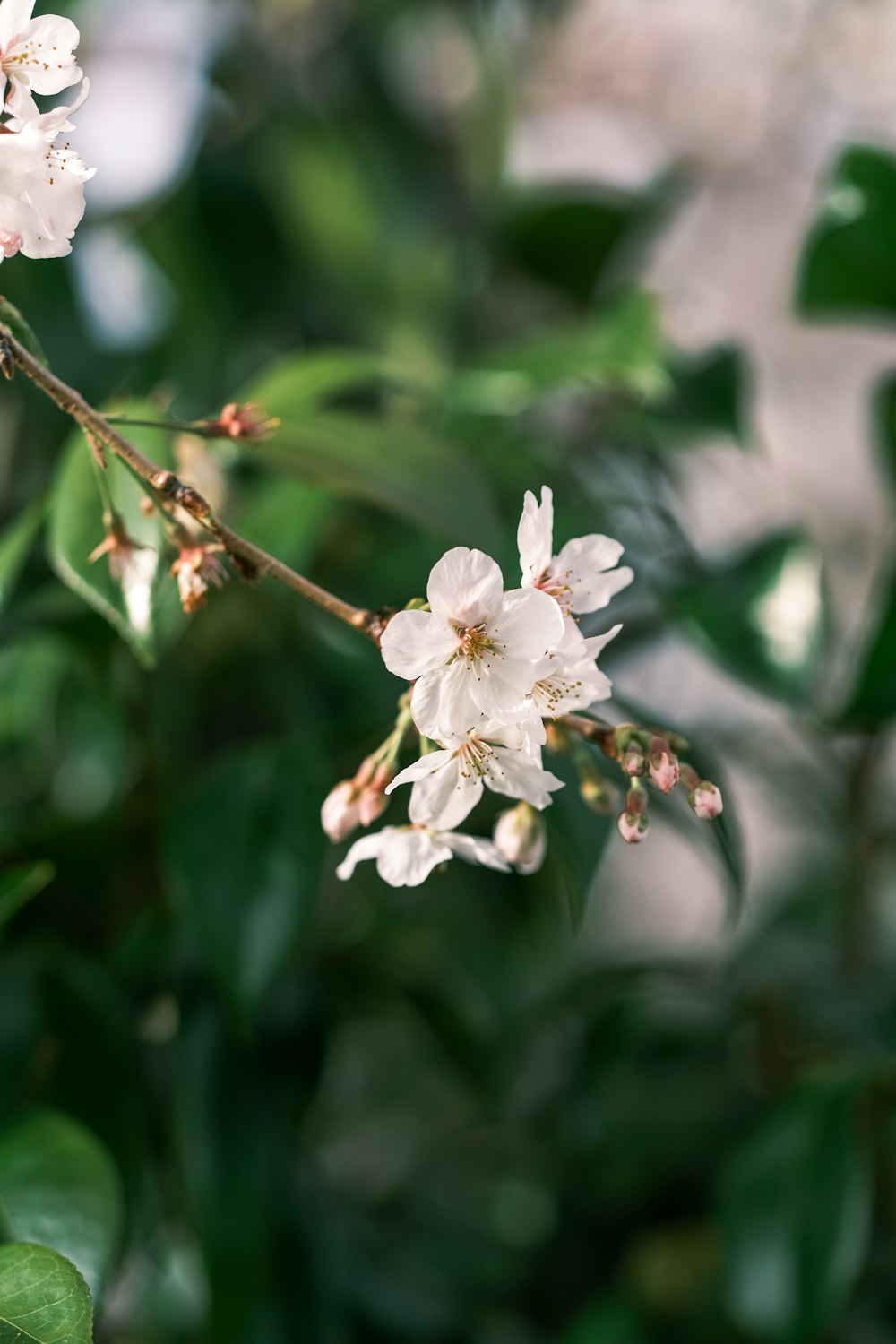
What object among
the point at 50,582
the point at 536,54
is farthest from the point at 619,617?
the point at 536,54

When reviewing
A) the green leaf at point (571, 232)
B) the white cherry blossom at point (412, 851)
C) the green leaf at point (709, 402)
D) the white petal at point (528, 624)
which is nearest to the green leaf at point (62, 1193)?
the white cherry blossom at point (412, 851)

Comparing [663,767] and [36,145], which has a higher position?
[36,145]

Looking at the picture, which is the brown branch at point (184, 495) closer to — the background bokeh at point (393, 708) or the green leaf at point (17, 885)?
the background bokeh at point (393, 708)

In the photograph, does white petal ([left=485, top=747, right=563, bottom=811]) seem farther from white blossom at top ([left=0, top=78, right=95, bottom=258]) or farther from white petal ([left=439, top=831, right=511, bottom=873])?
white blossom at top ([left=0, top=78, right=95, bottom=258])

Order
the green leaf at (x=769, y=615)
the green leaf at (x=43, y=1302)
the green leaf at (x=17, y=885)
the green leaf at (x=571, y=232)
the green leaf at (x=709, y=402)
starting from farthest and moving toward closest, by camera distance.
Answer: the green leaf at (x=571, y=232) < the green leaf at (x=709, y=402) < the green leaf at (x=769, y=615) < the green leaf at (x=17, y=885) < the green leaf at (x=43, y=1302)

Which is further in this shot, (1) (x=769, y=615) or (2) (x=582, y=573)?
(1) (x=769, y=615)

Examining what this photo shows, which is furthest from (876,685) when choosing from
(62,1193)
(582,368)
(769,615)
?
(62,1193)

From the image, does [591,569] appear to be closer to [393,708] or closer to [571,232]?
[393,708]
